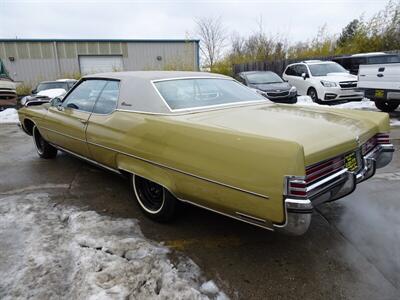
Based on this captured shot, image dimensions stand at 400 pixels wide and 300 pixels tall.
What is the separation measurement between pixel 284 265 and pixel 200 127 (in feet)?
4.22

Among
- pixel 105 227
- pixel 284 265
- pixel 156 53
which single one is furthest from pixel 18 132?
pixel 156 53

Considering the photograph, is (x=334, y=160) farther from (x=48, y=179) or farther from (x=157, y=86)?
(x=48, y=179)

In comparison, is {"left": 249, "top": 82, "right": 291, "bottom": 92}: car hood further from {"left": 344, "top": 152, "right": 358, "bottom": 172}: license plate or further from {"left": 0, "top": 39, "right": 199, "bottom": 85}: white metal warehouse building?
{"left": 0, "top": 39, "right": 199, "bottom": 85}: white metal warehouse building

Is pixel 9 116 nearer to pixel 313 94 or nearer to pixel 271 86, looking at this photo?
pixel 271 86

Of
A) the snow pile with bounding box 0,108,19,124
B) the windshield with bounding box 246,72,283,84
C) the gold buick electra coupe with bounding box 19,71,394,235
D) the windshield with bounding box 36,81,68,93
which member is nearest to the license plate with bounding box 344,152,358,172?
the gold buick electra coupe with bounding box 19,71,394,235

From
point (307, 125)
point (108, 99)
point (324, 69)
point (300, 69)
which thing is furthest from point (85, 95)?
point (300, 69)

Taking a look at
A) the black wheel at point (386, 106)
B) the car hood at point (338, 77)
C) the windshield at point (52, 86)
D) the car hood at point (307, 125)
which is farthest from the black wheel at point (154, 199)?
the windshield at point (52, 86)

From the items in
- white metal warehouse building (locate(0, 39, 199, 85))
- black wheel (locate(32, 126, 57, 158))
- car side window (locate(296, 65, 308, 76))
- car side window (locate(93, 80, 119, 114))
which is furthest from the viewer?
white metal warehouse building (locate(0, 39, 199, 85))

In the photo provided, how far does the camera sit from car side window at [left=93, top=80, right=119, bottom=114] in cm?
363

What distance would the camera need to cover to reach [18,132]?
29.7 ft

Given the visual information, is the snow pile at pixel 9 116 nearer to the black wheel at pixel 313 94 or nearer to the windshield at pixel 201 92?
the windshield at pixel 201 92

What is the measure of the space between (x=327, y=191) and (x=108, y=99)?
2515 mm

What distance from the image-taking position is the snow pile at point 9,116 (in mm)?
11580

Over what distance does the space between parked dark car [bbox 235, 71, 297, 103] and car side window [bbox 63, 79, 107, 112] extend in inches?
315
